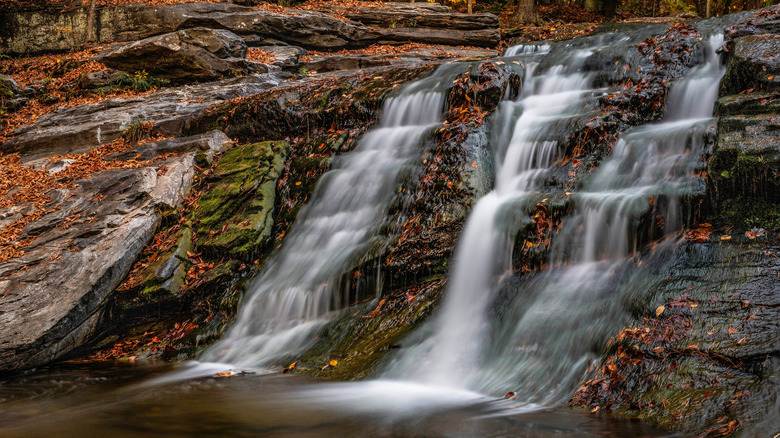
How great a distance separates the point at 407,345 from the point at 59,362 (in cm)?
441

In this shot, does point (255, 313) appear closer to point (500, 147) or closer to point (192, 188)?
point (192, 188)

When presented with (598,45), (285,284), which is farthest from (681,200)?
(598,45)

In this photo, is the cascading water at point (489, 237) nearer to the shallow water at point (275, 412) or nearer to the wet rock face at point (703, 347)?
the shallow water at point (275, 412)

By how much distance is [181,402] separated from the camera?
4254mm

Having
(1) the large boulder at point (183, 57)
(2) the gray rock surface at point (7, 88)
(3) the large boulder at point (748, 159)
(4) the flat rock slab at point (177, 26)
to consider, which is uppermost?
(4) the flat rock slab at point (177, 26)

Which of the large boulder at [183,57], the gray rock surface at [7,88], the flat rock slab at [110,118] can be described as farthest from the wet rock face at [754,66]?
the gray rock surface at [7,88]

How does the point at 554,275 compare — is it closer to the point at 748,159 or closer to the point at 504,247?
the point at 504,247

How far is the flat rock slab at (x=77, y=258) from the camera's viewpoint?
601 cm

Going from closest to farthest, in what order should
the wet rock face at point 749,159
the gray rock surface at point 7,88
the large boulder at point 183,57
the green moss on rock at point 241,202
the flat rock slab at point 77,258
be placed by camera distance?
the wet rock face at point 749,159
the flat rock slab at point 77,258
the green moss on rock at point 241,202
the gray rock surface at point 7,88
the large boulder at point 183,57

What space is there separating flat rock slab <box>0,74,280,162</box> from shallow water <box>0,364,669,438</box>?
6.58m

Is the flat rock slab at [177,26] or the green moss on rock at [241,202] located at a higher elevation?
the flat rock slab at [177,26]

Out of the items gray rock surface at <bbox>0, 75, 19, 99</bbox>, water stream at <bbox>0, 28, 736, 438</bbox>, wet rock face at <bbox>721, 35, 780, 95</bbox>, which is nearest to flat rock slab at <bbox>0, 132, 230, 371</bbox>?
water stream at <bbox>0, 28, 736, 438</bbox>

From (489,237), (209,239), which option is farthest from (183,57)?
(489,237)

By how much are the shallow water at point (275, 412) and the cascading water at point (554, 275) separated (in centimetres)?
40
